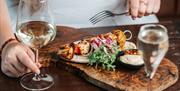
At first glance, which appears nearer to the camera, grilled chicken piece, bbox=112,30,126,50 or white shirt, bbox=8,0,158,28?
grilled chicken piece, bbox=112,30,126,50

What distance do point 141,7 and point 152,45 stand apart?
53 cm

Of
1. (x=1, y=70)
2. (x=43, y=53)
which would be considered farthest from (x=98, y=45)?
(x=1, y=70)

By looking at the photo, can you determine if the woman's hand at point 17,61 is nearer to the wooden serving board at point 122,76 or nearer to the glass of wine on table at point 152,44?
the wooden serving board at point 122,76

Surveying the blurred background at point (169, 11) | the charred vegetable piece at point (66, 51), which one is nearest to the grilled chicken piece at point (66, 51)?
the charred vegetable piece at point (66, 51)

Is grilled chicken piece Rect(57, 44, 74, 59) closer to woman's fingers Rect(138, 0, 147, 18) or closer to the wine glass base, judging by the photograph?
the wine glass base

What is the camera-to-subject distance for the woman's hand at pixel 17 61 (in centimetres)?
108

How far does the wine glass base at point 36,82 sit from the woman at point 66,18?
2 centimetres

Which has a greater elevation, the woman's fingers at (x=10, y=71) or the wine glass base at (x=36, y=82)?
the woman's fingers at (x=10, y=71)

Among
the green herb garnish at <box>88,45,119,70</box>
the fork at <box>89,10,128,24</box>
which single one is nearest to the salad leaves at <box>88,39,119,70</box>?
the green herb garnish at <box>88,45,119,70</box>

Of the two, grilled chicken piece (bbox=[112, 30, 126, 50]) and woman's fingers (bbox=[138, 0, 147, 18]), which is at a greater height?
woman's fingers (bbox=[138, 0, 147, 18])

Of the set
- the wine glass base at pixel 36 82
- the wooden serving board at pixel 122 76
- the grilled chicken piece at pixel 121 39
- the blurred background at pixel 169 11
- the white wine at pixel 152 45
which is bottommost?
the blurred background at pixel 169 11

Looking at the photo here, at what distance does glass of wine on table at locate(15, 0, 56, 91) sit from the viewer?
1.08 m

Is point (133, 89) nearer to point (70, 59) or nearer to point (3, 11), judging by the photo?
point (70, 59)

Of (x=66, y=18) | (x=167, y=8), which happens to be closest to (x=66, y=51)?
(x=66, y=18)
